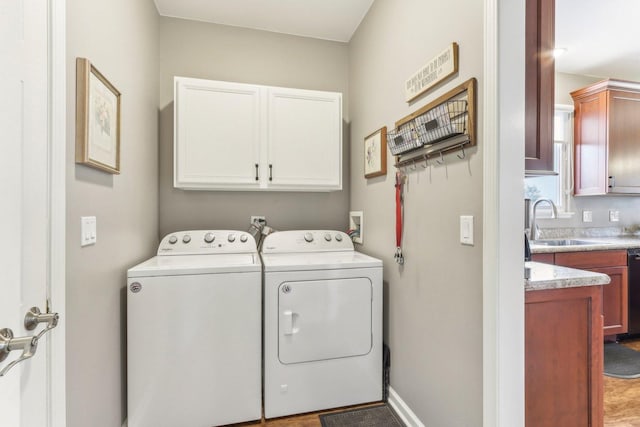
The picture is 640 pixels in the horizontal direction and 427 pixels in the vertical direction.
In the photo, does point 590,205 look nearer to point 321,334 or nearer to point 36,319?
point 321,334

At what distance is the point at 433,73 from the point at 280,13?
1393mm

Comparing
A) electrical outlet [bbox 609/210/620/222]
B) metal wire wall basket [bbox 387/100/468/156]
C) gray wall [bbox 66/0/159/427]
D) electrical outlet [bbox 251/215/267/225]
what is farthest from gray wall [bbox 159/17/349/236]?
electrical outlet [bbox 609/210/620/222]

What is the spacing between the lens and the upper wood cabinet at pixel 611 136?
292cm

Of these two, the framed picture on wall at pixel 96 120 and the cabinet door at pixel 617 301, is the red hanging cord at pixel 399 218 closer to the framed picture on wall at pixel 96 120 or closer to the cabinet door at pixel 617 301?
the framed picture on wall at pixel 96 120

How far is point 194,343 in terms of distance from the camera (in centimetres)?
161

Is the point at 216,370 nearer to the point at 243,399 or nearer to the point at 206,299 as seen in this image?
the point at 243,399

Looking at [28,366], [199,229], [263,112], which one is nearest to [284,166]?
[263,112]

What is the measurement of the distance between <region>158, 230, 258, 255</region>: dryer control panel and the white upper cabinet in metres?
0.33

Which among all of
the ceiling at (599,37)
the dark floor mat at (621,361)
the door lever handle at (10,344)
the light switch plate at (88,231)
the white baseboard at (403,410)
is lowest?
the dark floor mat at (621,361)

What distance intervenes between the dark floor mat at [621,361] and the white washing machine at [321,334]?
1839mm

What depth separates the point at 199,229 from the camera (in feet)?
7.62

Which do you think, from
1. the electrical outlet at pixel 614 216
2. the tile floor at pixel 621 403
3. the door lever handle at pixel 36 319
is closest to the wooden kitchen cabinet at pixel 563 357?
the tile floor at pixel 621 403

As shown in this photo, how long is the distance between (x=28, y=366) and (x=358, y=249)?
195cm

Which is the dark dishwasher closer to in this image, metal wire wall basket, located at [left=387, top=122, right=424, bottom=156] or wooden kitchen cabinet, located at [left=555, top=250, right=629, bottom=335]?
wooden kitchen cabinet, located at [left=555, top=250, right=629, bottom=335]
